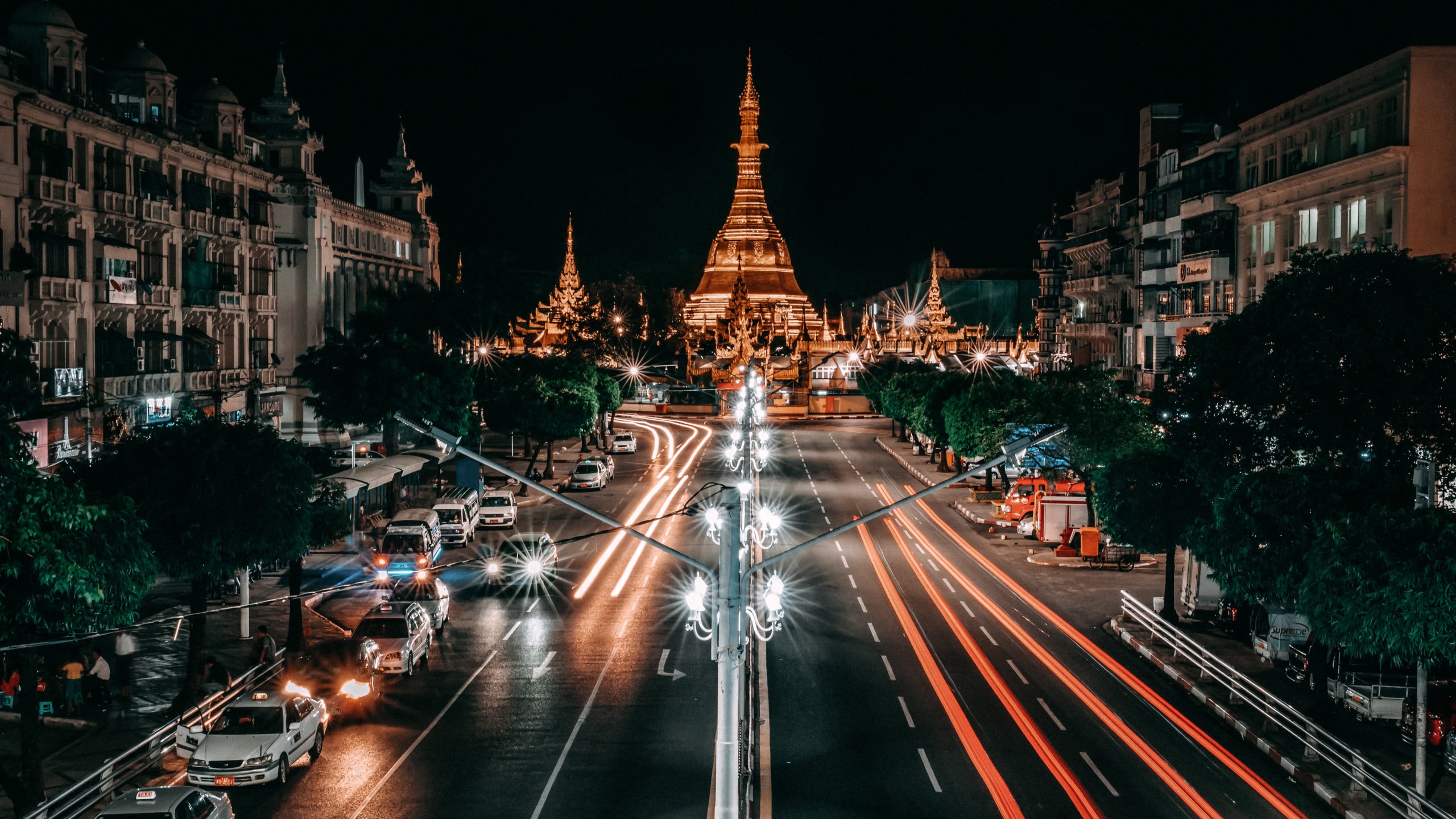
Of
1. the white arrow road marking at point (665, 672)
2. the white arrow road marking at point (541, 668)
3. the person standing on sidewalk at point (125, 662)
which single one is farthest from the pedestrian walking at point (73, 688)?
the white arrow road marking at point (665, 672)

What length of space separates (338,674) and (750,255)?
124 metres

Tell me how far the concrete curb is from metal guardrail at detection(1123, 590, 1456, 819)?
1.35 feet

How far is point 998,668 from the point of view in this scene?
3052 cm

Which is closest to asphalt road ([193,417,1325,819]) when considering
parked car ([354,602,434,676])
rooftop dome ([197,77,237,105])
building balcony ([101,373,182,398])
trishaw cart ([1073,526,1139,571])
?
parked car ([354,602,434,676])

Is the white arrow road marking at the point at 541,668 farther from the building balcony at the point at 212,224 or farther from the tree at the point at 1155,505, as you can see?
the building balcony at the point at 212,224

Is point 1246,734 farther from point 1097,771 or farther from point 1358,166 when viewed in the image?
point 1358,166

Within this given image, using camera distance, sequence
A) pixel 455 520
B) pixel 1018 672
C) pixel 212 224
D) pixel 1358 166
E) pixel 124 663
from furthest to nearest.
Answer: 1. pixel 212 224
2. pixel 455 520
3. pixel 1358 166
4. pixel 1018 672
5. pixel 124 663

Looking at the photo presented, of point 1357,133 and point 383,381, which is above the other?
point 1357,133

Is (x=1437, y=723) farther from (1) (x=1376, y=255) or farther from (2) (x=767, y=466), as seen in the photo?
(2) (x=767, y=466)

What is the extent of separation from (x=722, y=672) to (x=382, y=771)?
910 centimetres

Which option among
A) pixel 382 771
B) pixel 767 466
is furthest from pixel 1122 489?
pixel 767 466

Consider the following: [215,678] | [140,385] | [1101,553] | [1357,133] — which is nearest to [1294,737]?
[215,678]

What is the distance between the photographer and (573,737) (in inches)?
970

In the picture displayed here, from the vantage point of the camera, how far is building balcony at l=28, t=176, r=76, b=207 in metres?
42.1
